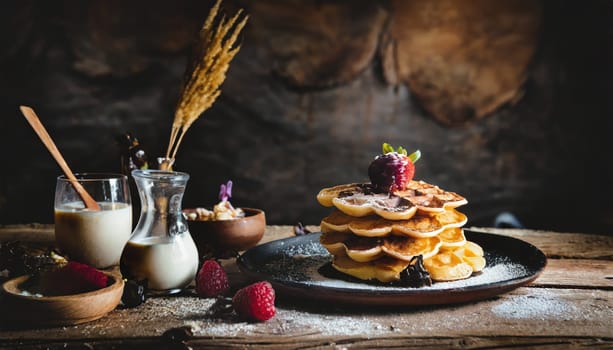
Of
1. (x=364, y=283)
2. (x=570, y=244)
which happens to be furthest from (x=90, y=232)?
(x=570, y=244)

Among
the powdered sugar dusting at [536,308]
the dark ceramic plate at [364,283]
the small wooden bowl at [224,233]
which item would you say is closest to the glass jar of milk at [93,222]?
the small wooden bowl at [224,233]

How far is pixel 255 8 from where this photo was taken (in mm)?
3244

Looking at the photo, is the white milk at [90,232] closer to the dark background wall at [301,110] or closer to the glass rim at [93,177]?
the glass rim at [93,177]

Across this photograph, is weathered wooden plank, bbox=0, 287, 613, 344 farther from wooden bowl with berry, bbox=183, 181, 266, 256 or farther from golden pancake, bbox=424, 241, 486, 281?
wooden bowl with berry, bbox=183, 181, 266, 256

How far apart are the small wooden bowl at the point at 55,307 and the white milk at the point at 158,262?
162 millimetres

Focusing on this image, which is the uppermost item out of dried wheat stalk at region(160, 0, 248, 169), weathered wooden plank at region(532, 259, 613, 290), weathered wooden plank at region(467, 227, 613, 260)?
dried wheat stalk at region(160, 0, 248, 169)

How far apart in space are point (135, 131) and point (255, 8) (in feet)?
3.05

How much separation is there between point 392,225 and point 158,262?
531 millimetres

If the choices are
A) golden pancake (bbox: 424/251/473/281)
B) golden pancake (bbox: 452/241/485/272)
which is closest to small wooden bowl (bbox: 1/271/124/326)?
golden pancake (bbox: 424/251/473/281)

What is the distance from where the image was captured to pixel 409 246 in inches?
53.2

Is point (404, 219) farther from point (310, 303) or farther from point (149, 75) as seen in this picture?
point (149, 75)

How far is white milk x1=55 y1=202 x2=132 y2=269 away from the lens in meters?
1.55

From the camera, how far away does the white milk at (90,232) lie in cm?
155

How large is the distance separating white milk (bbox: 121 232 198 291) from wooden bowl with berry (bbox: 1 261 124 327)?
103 millimetres
